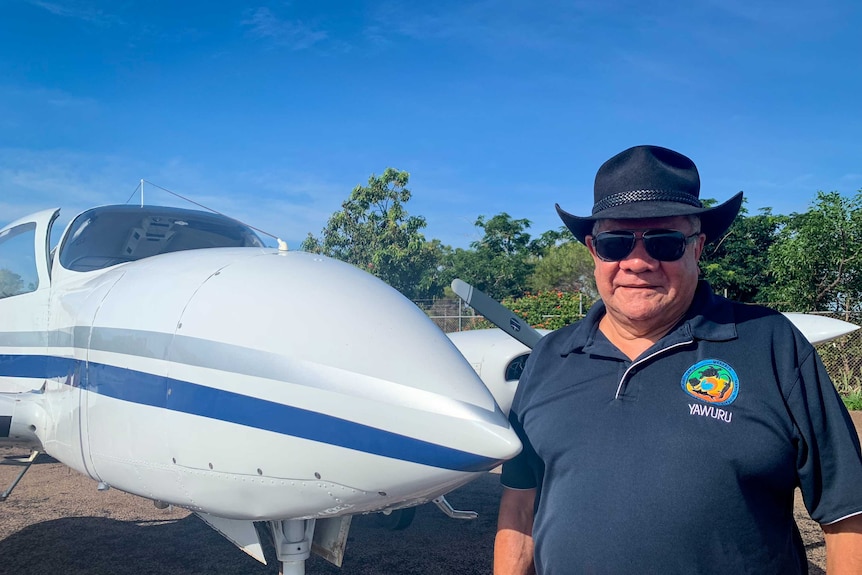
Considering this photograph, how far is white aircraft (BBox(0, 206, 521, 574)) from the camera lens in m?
2.30

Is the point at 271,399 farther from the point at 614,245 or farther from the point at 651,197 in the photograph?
the point at 651,197

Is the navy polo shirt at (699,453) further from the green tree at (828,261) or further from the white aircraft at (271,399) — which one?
the green tree at (828,261)

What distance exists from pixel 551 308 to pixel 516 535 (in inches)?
691

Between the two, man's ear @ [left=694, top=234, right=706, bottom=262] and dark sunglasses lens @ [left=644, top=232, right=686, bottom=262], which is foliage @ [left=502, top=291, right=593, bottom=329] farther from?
dark sunglasses lens @ [left=644, top=232, right=686, bottom=262]

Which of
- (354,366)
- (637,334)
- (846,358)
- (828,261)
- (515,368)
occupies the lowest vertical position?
(515,368)

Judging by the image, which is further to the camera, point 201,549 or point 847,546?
point 201,549

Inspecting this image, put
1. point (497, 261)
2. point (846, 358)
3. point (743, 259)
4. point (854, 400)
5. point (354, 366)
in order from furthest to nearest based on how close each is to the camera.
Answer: point (497, 261) < point (743, 259) < point (846, 358) < point (854, 400) < point (354, 366)

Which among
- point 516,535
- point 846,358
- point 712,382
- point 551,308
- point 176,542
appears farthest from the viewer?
point 551,308

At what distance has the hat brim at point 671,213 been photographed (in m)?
1.88

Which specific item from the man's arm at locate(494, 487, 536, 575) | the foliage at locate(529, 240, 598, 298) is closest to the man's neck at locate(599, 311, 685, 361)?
the man's arm at locate(494, 487, 536, 575)

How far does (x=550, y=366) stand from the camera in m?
2.10

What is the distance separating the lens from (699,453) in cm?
170

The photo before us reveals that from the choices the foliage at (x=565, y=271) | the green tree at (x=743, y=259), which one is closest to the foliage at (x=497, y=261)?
the foliage at (x=565, y=271)

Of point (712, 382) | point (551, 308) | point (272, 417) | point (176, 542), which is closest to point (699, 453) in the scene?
point (712, 382)
